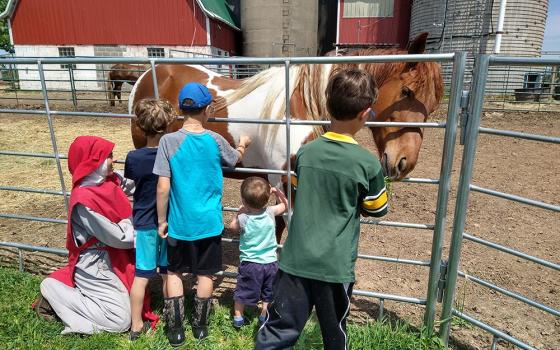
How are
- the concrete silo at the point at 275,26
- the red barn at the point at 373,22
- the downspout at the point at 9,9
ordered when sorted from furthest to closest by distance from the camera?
the red barn at the point at 373,22
the concrete silo at the point at 275,26
the downspout at the point at 9,9

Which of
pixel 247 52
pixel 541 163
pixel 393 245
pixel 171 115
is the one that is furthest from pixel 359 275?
pixel 247 52

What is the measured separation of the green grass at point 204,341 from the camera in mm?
2389

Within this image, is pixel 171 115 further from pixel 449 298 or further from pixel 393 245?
pixel 393 245

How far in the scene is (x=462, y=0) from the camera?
1934 cm

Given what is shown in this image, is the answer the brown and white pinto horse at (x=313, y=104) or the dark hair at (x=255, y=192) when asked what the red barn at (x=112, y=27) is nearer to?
the brown and white pinto horse at (x=313, y=104)

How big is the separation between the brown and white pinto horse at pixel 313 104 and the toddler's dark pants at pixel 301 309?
983mm

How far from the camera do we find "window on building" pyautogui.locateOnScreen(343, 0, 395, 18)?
2431 cm

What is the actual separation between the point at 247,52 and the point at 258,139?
23.7m

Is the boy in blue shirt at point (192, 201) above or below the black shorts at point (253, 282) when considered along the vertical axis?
above

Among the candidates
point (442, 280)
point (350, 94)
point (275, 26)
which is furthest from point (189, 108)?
point (275, 26)

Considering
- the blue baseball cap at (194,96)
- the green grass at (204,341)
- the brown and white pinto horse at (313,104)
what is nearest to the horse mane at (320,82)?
the brown and white pinto horse at (313,104)

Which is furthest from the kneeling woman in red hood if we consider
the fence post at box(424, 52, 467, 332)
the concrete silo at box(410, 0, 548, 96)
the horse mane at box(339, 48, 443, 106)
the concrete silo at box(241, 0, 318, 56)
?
the concrete silo at box(241, 0, 318, 56)

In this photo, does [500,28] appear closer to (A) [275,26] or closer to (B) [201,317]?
(A) [275,26]

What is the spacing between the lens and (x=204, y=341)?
8.14 ft
